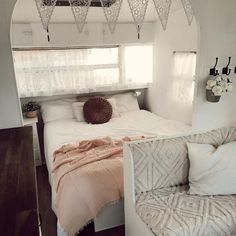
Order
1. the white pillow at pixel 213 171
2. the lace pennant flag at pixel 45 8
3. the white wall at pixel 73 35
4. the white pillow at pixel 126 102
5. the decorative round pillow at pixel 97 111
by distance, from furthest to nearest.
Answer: the white pillow at pixel 126 102 → the decorative round pillow at pixel 97 111 → the white wall at pixel 73 35 → the lace pennant flag at pixel 45 8 → the white pillow at pixel 213 171

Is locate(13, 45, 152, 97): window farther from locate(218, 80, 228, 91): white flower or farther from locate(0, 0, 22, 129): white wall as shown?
locate(218, 80, 228, 91): white flower

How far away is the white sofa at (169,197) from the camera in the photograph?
1472mm

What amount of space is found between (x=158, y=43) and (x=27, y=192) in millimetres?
3494

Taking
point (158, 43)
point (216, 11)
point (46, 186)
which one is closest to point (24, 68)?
point (46, 186)

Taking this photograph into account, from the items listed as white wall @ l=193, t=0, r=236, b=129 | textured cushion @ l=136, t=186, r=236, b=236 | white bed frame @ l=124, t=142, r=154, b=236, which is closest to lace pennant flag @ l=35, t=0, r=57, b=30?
white bed frame @ l=124, t=142, r=154, b=236

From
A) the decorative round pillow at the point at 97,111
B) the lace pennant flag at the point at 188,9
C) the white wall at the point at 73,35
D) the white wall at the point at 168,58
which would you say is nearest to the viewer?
the lace pennant flag at the point at 188,9

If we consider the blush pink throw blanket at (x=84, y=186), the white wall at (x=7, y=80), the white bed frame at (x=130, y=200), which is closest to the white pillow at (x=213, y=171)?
the white bed frame at (x=130, y=200)

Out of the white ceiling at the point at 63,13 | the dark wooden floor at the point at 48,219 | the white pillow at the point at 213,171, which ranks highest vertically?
the white ceiling at the point at 63,13

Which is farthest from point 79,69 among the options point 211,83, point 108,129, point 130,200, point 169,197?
point 169,197

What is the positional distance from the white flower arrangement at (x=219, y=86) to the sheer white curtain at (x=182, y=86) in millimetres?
754

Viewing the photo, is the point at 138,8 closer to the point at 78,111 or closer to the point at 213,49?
the point at 213,49

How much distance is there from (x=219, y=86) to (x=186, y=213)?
1.38 meters

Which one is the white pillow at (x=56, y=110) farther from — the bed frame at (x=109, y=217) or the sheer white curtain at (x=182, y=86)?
the bed frame at (x=109, y=217)

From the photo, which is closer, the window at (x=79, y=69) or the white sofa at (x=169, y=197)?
the white sofa at (x=169, y=197)
